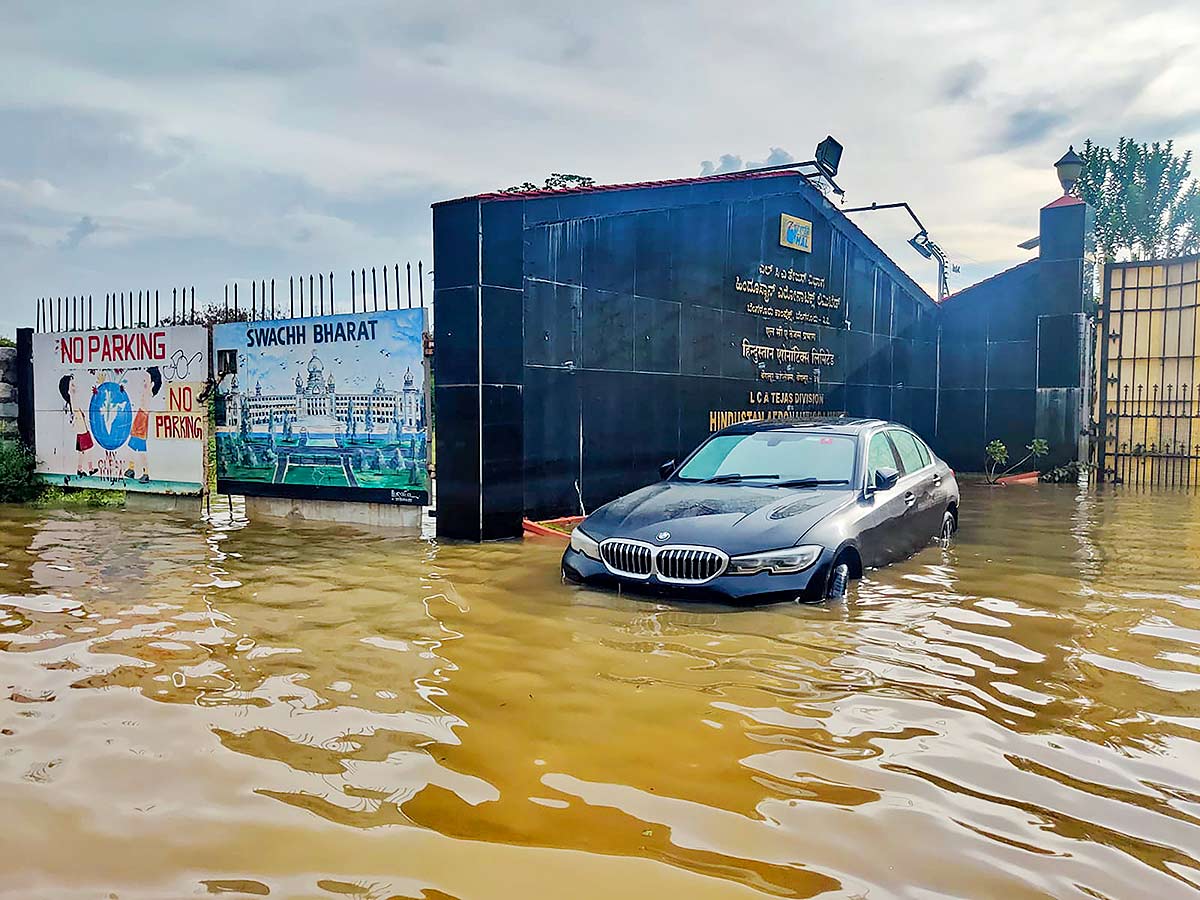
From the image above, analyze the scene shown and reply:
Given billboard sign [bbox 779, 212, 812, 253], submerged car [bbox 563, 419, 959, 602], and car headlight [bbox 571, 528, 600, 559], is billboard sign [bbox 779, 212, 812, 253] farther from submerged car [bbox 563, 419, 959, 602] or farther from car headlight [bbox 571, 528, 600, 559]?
car headlight [bbox 571, 528, 600, 559]

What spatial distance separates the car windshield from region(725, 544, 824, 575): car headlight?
1276 millimetres

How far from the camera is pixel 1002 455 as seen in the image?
56.3 ft

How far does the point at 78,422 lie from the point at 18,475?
119 cm

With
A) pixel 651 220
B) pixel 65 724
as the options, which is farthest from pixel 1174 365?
pixel 65 724

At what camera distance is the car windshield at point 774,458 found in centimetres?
737

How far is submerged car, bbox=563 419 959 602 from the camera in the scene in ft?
20.1

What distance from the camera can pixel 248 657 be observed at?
17.8ft

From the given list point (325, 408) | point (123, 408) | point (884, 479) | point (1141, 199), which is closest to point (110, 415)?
point (123, 408)

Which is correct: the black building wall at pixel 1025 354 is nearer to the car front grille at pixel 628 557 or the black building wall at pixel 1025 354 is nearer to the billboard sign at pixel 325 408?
the billboard sign at pixel 325 408

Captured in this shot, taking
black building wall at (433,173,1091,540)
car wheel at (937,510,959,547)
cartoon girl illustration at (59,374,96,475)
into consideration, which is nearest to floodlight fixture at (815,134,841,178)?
black building wall at (433,173,1091,540)

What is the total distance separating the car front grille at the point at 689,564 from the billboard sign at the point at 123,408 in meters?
8.14

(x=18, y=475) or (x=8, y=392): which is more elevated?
(x=8, y=392)

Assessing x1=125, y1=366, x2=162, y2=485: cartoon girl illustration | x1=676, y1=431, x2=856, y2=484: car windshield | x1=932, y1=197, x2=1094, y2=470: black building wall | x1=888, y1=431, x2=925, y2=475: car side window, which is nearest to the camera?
x1=676, y1=431, x2=856, y2=484: car windshield

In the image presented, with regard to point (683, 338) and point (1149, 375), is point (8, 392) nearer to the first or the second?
point (683, 338)
